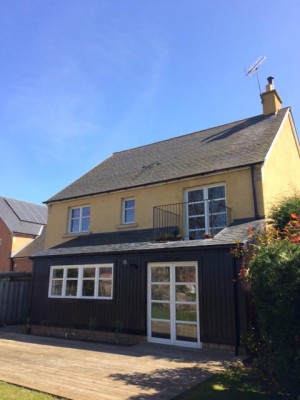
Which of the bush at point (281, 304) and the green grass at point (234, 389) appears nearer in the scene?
the bush at point (281, 304)

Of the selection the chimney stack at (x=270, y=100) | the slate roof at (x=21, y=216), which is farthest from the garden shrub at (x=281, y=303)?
the slate roof at (x=21, y=216)

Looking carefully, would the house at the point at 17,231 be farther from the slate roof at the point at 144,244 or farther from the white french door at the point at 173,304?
the white french door at the point at 173,304

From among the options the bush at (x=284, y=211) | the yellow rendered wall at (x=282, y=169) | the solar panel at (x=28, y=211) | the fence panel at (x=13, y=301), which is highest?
the solar panel at (x=28, y=211)

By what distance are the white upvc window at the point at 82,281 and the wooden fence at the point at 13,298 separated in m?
3.28

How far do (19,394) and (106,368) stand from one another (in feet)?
7.96

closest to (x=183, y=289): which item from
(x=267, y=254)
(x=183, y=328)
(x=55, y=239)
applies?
(x=183, y=328)

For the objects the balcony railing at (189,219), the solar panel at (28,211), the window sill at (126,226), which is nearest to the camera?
the balcony railing at (189,219)

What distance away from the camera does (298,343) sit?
5.39m

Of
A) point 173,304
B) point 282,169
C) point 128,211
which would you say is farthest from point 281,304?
point 128,211

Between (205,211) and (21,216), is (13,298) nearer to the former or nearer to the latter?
Result: (205,211)

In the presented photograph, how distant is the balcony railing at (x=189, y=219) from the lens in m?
13.8

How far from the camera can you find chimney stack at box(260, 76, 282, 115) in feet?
59.4

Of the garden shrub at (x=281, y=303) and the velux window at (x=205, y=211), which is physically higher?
the velux window at (x=205, y=211)

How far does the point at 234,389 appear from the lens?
6340mm
